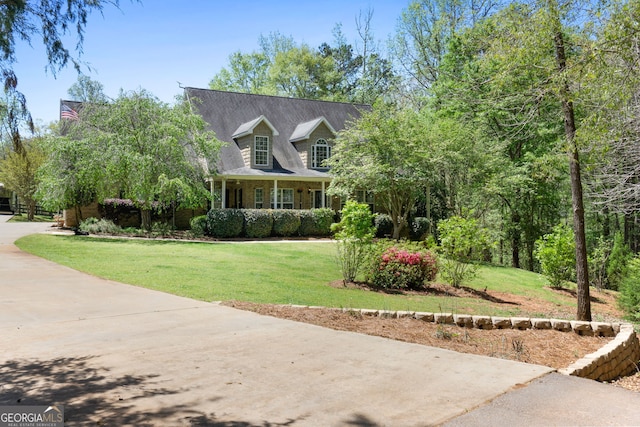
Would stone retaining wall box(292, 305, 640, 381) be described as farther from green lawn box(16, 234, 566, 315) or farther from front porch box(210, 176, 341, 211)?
front porch box(210, 176, 341, 211)

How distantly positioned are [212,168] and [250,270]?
509 inches

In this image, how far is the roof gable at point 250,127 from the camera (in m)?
27.0

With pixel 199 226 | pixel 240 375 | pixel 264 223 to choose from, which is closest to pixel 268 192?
pixel 264 223

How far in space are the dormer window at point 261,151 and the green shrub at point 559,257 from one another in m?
15.0

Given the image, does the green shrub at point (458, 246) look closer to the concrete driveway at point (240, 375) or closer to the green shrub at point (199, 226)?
the concrete driveway at point (240, 375)

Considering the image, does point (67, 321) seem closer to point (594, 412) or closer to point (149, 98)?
point (594, 412)

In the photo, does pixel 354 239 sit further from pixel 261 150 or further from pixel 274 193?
pixel 261 150

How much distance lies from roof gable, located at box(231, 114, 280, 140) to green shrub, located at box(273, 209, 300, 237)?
5.10 meters

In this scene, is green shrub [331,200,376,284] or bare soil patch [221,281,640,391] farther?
green shrub [331,200,376,284]

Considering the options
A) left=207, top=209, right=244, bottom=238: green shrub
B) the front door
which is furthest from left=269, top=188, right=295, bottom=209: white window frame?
left=207, top=209, right=244, bottom=238: green shrub

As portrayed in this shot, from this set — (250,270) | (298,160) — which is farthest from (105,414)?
(298,160)

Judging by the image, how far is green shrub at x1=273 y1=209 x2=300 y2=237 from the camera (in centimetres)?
2453

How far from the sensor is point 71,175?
2264 cm

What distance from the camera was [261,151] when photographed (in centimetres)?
2750
